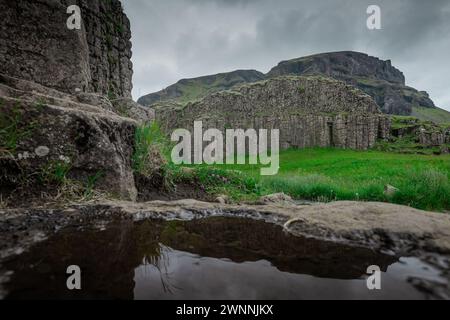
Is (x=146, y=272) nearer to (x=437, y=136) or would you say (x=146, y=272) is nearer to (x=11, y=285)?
(x=11, y=285)

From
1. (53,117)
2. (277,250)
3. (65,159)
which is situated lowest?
(277,250)

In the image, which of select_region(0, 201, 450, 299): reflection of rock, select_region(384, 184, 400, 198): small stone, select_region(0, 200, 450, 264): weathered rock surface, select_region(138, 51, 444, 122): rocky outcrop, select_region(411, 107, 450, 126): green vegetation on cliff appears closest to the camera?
select_region(0, 201, 450, 299): reflection of rock

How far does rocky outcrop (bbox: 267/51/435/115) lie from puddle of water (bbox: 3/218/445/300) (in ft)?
583

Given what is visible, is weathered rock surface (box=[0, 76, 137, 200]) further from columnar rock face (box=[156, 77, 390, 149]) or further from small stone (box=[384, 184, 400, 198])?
columnar rock face (box=[156, 77, 390, 149])

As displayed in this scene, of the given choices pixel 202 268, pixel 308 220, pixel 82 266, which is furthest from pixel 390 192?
pixel 82 266

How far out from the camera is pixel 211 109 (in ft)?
212

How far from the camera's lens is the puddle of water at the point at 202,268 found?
1.40 meters

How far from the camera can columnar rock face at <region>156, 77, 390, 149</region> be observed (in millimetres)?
53344

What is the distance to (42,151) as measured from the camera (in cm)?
325

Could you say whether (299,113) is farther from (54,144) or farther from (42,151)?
(42,151)

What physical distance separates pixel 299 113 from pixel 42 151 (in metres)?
60.3

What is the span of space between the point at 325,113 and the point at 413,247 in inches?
2460

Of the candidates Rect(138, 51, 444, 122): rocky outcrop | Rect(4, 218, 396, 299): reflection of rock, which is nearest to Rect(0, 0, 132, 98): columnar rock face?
Rect(4, 218, 396, 299): reflection of rock

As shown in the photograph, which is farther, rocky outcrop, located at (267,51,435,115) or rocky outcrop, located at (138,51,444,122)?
rocky outcrop, located at (138,51,444,122)
